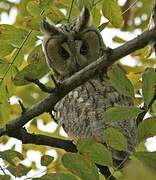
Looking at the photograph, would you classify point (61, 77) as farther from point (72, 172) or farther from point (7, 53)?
point (72, 172)

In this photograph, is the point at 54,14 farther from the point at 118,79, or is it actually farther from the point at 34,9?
the point at 118,79

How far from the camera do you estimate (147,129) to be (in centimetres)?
216

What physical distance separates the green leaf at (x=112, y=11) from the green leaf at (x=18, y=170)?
100 centimetres

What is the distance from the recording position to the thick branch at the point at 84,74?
208 centimetres

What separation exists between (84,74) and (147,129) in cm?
38

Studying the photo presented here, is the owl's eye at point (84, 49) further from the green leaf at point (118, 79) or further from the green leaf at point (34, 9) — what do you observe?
the green leaf at point (118, 79)

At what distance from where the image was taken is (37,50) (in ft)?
11.0

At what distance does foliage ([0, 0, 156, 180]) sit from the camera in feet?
7.04

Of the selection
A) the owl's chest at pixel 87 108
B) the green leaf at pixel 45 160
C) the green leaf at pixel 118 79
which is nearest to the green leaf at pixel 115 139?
the green leaf at pixel 118 79

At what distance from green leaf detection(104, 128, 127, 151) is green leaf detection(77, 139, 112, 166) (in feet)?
0.13

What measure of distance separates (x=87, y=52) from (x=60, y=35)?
286mm

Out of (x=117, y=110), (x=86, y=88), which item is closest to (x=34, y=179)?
(x=117, y=110)

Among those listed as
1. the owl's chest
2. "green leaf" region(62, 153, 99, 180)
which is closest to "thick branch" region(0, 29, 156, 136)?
"green leaf" region(62, 153, 99, 180)

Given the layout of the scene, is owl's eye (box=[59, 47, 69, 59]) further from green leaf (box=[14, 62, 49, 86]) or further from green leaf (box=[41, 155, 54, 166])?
green leaf (box=[41, 155, 54, 166])
